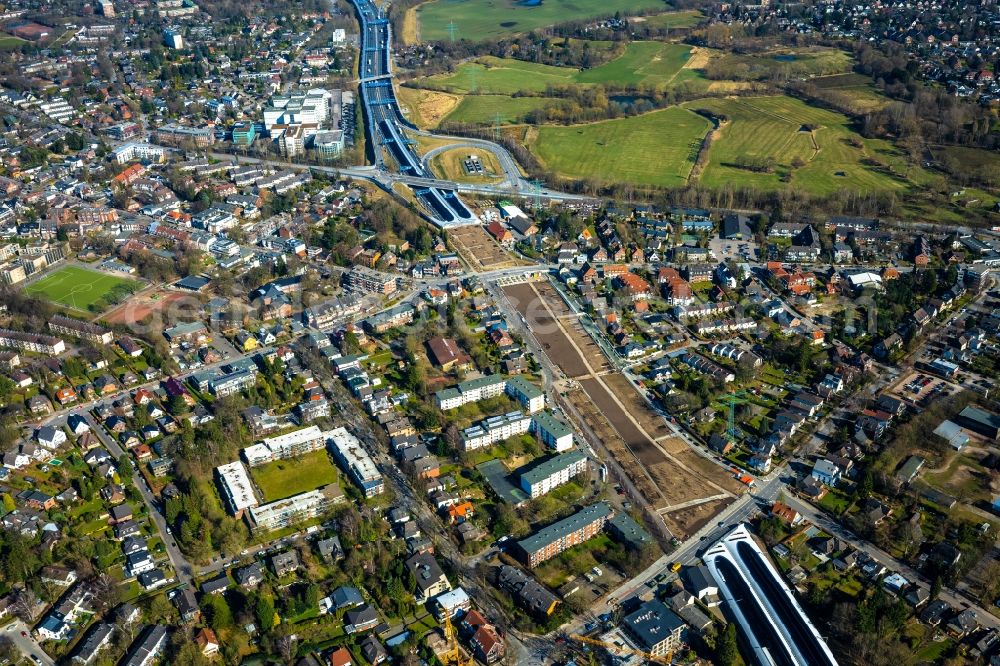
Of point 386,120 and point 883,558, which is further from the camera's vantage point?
point 386,120

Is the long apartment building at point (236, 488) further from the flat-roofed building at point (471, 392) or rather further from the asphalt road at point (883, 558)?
the asphalt road at point (883, 558)

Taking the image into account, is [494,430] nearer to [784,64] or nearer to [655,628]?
[655,628]

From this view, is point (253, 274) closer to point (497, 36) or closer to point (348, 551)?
point (348, 551)

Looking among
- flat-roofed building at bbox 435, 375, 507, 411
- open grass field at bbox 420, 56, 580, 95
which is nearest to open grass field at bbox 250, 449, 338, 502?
flat-roofed building at bbox 435, 375, 507, 411

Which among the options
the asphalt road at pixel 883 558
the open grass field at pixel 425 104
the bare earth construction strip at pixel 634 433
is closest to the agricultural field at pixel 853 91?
the open grass field at pixel 425 104

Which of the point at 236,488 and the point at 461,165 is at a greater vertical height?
the point at 461,165

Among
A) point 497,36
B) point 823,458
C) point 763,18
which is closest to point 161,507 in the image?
point 823,458

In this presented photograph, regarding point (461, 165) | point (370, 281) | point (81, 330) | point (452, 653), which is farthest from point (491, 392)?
point (461, 165)

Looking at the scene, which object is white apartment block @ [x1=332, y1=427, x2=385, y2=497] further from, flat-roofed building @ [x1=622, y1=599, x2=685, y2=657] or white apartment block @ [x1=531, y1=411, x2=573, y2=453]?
flat-roofed building @ [x1=622, y1=599, x2=685, y2=657]
